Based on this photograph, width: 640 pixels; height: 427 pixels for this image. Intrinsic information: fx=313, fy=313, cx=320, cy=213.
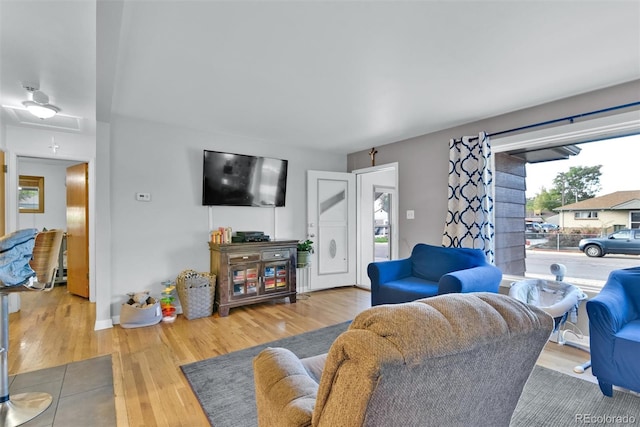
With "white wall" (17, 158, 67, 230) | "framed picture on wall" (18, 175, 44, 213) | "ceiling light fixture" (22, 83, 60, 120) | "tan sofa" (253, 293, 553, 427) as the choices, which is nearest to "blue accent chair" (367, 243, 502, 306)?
"tan sofa" (253, 293, 553, 427)

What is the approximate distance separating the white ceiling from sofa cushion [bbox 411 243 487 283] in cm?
146

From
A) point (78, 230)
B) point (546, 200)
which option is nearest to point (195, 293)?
point (78, 230)

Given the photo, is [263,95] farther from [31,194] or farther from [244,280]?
[31,194]

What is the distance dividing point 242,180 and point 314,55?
233 centimetres

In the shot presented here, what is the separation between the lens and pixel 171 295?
143 inches

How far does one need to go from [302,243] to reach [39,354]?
120 inches

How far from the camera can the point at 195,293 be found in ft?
11.6

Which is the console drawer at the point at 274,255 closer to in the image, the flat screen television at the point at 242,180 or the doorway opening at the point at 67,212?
the flat screen television at the point at 242,180

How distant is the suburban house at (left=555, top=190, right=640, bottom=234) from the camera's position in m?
2.76

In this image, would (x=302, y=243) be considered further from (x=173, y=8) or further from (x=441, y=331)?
(x=441, y=331)

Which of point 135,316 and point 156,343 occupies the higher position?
point 135,316

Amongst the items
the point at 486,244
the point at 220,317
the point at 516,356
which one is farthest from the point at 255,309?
the point at 516,356

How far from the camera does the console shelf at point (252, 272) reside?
12.1 feet

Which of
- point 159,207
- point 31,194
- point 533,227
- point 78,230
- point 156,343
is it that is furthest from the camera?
point 31,194
